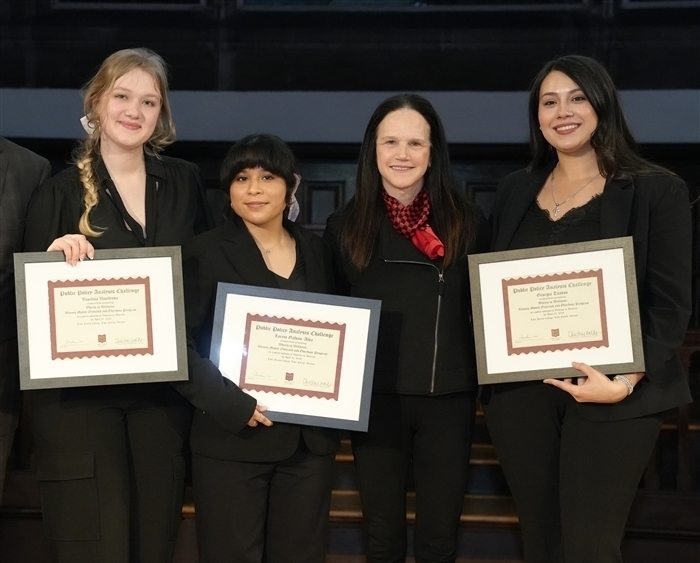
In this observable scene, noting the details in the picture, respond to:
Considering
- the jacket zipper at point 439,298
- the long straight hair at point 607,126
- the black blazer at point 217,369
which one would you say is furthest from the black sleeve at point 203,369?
the long straight hair at point 607,126

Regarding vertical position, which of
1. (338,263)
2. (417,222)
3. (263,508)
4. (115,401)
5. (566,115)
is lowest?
(263,508)

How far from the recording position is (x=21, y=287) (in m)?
2.16

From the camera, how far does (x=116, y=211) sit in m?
2.33

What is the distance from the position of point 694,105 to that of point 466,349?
2543mm

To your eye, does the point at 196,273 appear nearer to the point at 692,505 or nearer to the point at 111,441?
the point at 111,441

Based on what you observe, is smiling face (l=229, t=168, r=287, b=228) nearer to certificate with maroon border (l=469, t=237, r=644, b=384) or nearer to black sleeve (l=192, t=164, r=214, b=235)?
black sleeve (l=192, t=164, r=214, b=235)

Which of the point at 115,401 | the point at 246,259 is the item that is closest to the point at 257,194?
the point at 246,259

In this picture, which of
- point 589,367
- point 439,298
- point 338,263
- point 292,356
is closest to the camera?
point 589,367

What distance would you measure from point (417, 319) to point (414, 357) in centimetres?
10

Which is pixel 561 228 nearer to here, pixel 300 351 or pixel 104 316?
pixel 300 351

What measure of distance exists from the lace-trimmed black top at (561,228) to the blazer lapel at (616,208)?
36 mm

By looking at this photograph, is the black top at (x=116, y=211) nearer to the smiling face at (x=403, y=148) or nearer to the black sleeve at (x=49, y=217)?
the black sleeve at (x=49, y=217)

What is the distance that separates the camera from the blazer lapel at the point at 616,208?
7.08 feet

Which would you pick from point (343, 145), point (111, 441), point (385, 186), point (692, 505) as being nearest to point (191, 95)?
point (343, 145)
